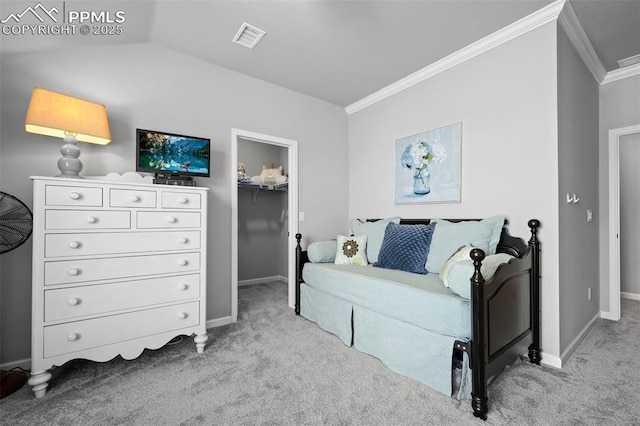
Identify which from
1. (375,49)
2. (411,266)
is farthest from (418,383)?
(375,49)

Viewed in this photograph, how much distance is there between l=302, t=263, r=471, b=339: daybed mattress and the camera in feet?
5.31

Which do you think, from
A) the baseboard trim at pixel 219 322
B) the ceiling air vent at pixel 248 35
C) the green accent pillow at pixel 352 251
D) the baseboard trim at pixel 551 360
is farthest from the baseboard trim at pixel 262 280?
the baseboard trim at pixel 551 360

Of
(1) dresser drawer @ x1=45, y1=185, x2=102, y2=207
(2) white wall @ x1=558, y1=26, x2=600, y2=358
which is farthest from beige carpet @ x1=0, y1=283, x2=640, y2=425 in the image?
(1) dresser drawer @ x1=45, y1=185, x2=102, y2=207

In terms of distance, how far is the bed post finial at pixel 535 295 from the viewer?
6.54 ft

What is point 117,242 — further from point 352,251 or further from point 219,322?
point 352,251

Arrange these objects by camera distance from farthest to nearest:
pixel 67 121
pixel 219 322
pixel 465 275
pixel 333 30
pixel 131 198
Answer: pixel 219 322 → pixel 333 30 → pixel 131 198 → pixel 67 121 → pixel 465 275

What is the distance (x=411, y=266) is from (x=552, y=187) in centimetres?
117

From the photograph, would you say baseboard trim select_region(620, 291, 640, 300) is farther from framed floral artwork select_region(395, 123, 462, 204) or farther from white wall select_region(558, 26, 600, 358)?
framed floral artwork select_region(395, 123, 462, 204)

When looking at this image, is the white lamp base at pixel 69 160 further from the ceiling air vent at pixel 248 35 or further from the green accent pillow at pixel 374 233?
the green accent pillow at pixel 374 233

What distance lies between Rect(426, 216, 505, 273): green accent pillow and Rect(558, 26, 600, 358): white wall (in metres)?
0.42

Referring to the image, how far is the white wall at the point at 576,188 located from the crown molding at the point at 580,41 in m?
0.05

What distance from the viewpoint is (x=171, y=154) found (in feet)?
7.81

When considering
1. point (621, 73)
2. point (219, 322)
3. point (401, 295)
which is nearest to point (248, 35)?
point (401, 295)

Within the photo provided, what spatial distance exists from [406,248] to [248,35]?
90.4 inches
